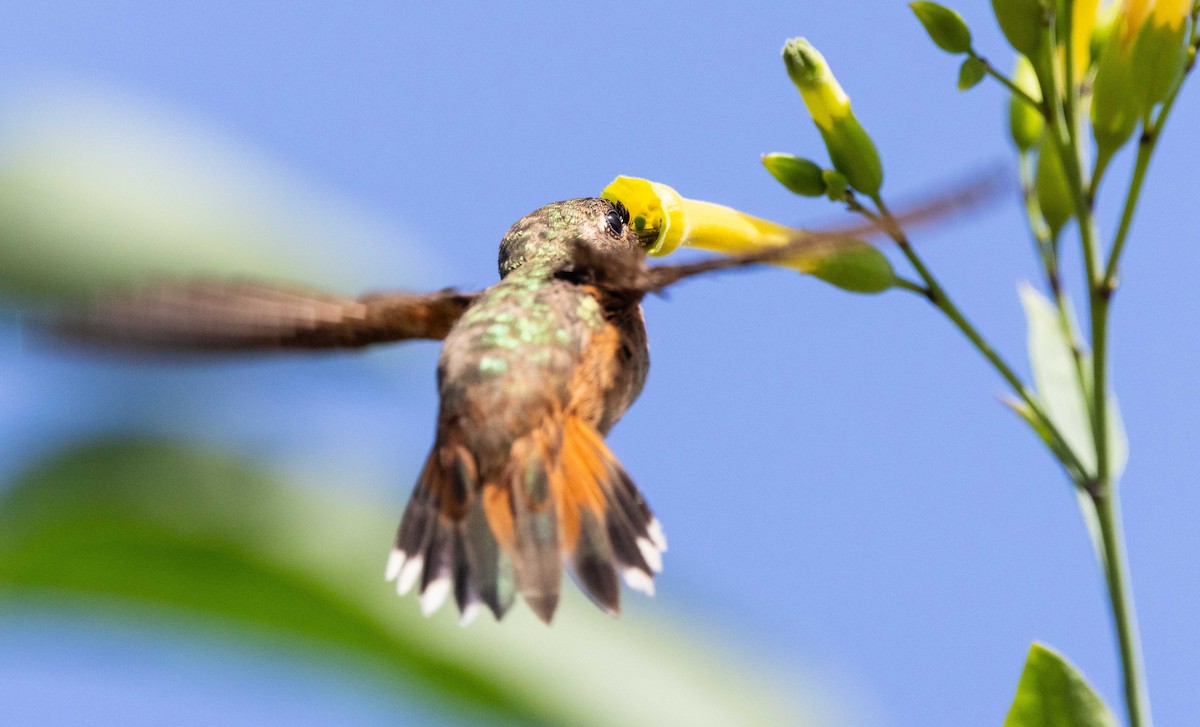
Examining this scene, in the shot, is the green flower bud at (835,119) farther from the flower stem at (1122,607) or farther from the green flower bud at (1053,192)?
the flower stem at (1122,607)

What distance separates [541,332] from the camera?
164 centimetres

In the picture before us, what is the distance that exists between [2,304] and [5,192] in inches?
17.5

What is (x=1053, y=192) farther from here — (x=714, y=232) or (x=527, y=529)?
(x=527, y=529)

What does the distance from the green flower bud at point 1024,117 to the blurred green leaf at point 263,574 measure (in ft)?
3.44

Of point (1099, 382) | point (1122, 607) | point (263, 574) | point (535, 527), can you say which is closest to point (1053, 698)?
point (1122, 607)

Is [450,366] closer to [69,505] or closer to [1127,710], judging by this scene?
[69,505]

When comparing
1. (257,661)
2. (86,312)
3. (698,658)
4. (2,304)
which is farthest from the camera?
(698,658)

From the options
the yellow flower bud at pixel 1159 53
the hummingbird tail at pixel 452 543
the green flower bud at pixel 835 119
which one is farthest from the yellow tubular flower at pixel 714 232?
the hummingbird tail at pixel 452 543

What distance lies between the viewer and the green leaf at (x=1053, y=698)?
1.52 metres

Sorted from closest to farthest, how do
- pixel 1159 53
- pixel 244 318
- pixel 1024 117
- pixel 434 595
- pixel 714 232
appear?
pixel 434 595 → pixel 244 318 → pixel 1159 53 → pixel 714 232 → pixel 1024 117

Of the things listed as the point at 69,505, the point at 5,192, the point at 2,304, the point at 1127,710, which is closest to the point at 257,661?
the point at 69,505

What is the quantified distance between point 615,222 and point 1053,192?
622mm

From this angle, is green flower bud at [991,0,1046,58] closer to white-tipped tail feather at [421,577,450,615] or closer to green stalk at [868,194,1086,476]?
green stalk at [868,194,1086,476]

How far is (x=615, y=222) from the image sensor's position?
1848 mm
